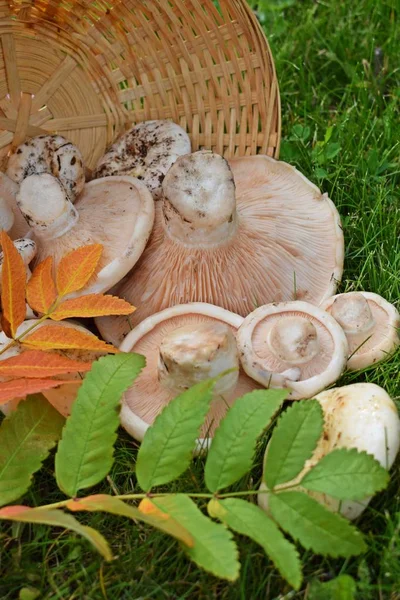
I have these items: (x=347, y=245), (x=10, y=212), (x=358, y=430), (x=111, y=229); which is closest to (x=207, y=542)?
(x=358, y=430)

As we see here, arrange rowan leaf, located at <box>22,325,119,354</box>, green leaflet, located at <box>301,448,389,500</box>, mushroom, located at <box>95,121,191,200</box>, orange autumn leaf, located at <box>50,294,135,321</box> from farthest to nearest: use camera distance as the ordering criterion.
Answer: mushroom, located at <box>95,121,191,200</box>
orange autumn leaf, located at <box>50,294,135,321</box>
rowan leaf, located at <box>22,325,119,354</box>
green leaflet, located at <box>301,448,389,500</box>

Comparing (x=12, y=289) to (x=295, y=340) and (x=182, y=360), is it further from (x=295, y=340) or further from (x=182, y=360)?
(x=295, y=340)

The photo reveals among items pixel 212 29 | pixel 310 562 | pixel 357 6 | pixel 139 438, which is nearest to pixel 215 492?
pixel 310 562

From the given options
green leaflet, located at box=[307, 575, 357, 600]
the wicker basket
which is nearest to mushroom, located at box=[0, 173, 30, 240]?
the wicker basket

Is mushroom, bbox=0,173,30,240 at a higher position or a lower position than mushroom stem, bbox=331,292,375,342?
higher

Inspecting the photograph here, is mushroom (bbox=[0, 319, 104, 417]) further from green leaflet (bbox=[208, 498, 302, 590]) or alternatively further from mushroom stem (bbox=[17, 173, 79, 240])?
green leaflet (bbox=[208, 498, 302, 590])

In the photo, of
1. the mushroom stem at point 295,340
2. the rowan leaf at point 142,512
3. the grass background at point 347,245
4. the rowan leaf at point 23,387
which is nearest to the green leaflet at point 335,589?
the grass background at point 347,245
